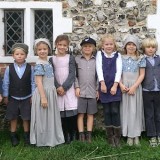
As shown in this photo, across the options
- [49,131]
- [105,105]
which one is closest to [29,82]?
[49,131]

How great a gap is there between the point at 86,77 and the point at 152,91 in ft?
3.54

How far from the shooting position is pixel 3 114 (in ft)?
23.3

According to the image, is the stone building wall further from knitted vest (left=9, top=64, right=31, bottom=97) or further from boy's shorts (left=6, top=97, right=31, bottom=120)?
boy's shorts (left=6, top=97, right=31, bottom=120)

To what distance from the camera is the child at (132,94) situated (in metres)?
6.42

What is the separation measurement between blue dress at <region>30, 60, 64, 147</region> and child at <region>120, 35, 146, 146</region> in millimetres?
1089

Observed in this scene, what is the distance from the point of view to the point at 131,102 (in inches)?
253

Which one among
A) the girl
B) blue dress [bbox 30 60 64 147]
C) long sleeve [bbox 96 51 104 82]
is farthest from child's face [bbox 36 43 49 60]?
long sleeve [bbox 96 51 104 82]

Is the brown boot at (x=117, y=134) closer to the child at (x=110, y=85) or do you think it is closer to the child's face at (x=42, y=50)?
the child at (x=110, y=85)

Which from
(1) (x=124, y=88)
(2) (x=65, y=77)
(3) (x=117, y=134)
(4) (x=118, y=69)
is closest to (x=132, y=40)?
(4) (x=118, y=69)

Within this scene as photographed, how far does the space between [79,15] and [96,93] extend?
1427 mm

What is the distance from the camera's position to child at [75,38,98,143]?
21.3 ft

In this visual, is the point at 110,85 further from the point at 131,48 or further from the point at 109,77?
the point at 131,48

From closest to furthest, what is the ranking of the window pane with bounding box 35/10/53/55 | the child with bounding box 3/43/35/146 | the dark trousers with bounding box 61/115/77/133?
the child with bounding box 3/43/35/146, the dark trousers with bounding box 61/115/77/133, the window pane with bounding box 35/10/53/55

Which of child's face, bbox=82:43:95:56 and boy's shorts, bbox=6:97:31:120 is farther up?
child's face, bbox=82:43:95:56
